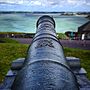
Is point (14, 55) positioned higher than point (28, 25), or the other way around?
point (28, 25)

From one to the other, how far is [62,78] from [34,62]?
0.66 meters

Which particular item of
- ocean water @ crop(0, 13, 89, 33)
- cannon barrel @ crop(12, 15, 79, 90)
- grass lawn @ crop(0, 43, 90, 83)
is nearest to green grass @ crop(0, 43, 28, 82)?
grass lawn @ crop(0, 43, 90, 83)

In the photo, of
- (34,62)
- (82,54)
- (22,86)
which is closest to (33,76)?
(22,86)

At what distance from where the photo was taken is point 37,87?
2.85m

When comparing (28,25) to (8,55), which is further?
(28,25)

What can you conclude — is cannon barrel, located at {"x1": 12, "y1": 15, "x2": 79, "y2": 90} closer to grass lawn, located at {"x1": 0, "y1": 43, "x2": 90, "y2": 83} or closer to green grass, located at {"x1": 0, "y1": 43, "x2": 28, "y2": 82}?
green grass, located at {"x1": 0, "y1": 43, "x2": 28, "y2": 82}

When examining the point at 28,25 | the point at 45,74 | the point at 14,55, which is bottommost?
the point at 14,55

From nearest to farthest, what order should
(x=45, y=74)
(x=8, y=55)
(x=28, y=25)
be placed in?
(x=45, y=74) < (x=8, y=55) < (x=28, y=25)

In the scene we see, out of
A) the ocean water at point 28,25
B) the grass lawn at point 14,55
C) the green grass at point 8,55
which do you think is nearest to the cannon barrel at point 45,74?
the green grass at point 8,55

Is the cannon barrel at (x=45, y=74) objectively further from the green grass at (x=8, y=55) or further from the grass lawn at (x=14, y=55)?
the grass lawn at (x=14, y=55)

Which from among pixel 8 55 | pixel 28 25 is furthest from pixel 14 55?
pixel 28 25

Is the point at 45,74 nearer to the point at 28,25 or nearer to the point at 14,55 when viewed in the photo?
the point at 14,55

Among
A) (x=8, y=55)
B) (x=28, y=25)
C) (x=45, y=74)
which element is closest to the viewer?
(x=45, y=74)

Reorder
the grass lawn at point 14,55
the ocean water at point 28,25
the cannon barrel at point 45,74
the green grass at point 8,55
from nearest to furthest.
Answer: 1. the cannon barrel at point 45,74
2. the green grass at point 8,55
3. the grass lawn at point 14,55
4. the ocean water at point 28,25
